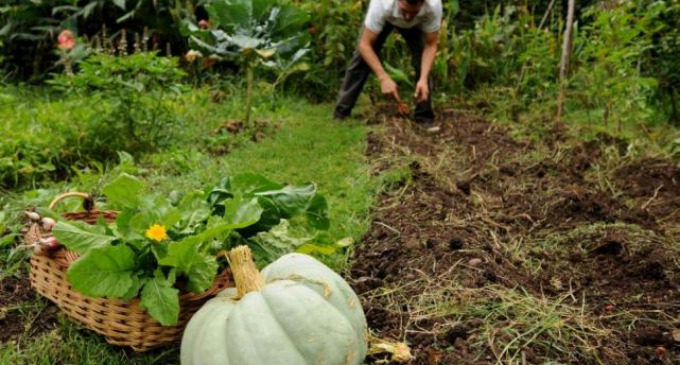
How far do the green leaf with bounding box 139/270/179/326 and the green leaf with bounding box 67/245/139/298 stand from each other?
0.07 m

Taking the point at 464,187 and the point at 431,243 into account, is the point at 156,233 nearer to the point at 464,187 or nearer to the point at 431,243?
the point at 431,243

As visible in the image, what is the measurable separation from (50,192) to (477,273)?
2132mm

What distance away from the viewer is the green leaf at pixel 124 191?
2232 millimetres

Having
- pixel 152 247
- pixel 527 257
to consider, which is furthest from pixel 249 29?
pixel 152 247

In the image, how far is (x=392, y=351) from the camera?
2.16 meters

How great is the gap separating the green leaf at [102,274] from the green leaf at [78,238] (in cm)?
5

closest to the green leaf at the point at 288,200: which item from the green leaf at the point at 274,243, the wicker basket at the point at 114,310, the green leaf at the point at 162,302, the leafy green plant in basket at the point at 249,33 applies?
the green leaf at the point at 274,243

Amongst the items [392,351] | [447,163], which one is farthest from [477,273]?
[447,163]

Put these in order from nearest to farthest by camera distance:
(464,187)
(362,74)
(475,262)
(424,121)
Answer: (475,262), (464,187), (424,121), (362,74)

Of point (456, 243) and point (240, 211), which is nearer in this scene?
point (240, 211)

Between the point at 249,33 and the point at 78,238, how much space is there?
3.37 meters

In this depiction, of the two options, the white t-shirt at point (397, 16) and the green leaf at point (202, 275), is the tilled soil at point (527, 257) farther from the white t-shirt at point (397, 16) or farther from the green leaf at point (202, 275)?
the white t-shirt at point (397, 16)

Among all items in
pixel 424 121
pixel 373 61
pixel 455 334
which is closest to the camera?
pixel 455 334

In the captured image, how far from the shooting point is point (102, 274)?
6.63ft
